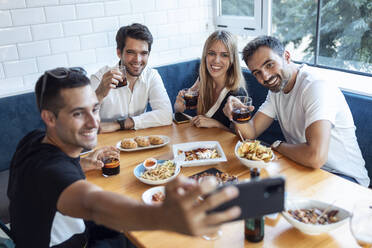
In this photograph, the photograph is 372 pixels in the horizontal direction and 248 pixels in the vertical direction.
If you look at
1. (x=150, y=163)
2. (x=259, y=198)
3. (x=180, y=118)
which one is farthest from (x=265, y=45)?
(x=259, y=198)

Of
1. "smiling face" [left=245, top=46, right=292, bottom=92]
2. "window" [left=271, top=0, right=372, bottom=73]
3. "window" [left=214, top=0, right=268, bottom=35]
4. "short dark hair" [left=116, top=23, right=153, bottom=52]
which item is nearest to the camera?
"smiling face" [left=245, top=46, right=292, bottom=92]

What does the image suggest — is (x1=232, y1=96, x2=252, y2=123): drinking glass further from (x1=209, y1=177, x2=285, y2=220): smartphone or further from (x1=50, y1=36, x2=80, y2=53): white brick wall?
(x1=50, y1=36, x2=80, y2=53): white brick wall

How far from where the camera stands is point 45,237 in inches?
53.7

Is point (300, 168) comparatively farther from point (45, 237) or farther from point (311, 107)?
point (45, 237)

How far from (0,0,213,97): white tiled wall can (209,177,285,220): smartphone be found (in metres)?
2.57

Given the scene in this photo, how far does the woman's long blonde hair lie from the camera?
2701 millimetres

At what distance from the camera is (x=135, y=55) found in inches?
109

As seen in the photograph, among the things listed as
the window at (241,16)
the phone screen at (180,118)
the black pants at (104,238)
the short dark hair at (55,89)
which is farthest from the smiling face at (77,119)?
the window at (241,16)

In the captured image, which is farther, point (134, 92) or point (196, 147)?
point (134, 92)

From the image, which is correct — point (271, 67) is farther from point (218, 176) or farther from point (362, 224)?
point (362, 224)

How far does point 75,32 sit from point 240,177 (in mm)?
2225

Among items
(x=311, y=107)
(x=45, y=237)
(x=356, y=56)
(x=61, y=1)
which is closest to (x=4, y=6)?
(x=61, y=1)

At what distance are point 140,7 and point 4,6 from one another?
124cm

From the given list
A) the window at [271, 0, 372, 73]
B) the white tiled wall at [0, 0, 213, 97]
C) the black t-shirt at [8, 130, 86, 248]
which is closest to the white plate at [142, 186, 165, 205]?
the black t-shirt at [8, 130, 86, 248]
